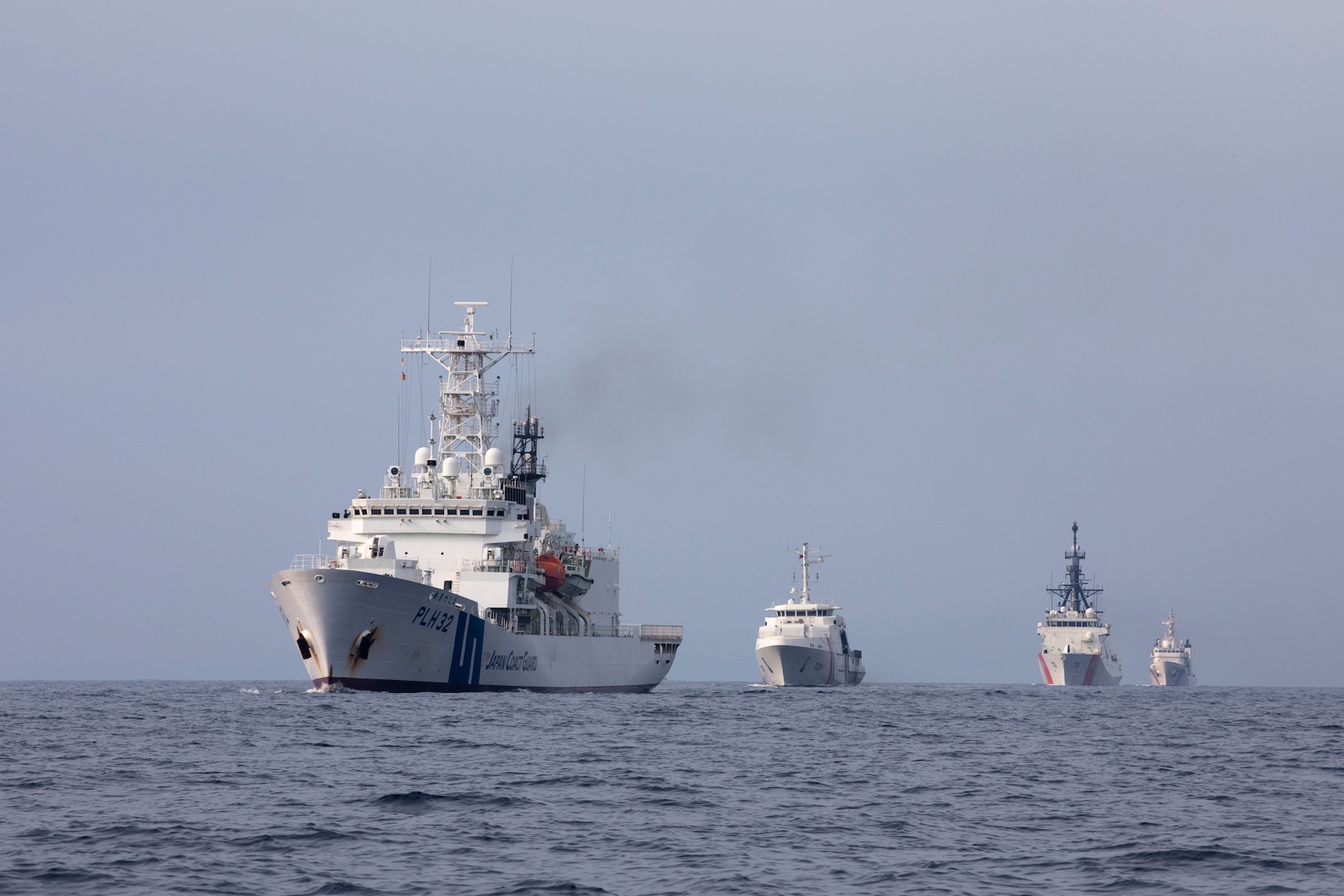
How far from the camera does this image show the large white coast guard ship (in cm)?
4428

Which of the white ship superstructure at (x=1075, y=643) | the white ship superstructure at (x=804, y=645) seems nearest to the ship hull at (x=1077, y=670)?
the white ship superstructure at (x=1075, y=643)

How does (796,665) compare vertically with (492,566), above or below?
below

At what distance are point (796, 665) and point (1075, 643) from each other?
4890 cm

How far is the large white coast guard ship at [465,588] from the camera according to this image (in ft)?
145

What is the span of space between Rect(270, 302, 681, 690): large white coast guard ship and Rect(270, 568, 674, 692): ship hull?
0.04 meters

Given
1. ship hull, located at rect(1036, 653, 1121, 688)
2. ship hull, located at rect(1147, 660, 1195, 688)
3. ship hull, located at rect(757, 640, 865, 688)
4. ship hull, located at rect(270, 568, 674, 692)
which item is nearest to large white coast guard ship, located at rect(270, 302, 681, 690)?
ship hull, located at rect(270, 568, 674, 692)

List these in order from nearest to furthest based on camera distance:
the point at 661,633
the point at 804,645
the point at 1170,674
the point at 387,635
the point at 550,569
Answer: the point at 387,635 → the point at 550,569 → the point at 661,633 → the point at 804,645 → the point at 1170,674

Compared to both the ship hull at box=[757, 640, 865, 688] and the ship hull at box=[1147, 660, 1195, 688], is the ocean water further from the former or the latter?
the ship hull at box=[1147, 660, 1195, 688]

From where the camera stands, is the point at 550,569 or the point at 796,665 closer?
the point at 550,569

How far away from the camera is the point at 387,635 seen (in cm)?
4431

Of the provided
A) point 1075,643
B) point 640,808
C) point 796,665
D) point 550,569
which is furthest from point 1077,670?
point 640,808

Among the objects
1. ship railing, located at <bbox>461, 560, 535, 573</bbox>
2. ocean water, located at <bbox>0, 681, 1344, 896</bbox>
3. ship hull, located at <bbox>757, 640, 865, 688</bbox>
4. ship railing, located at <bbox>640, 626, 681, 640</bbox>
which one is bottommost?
ocean water, located at <bbox>0, 681, 1344, 896</bbox>

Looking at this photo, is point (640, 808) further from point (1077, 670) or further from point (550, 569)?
point (1077, 670)

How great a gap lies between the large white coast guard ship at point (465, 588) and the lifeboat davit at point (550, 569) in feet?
0.24
